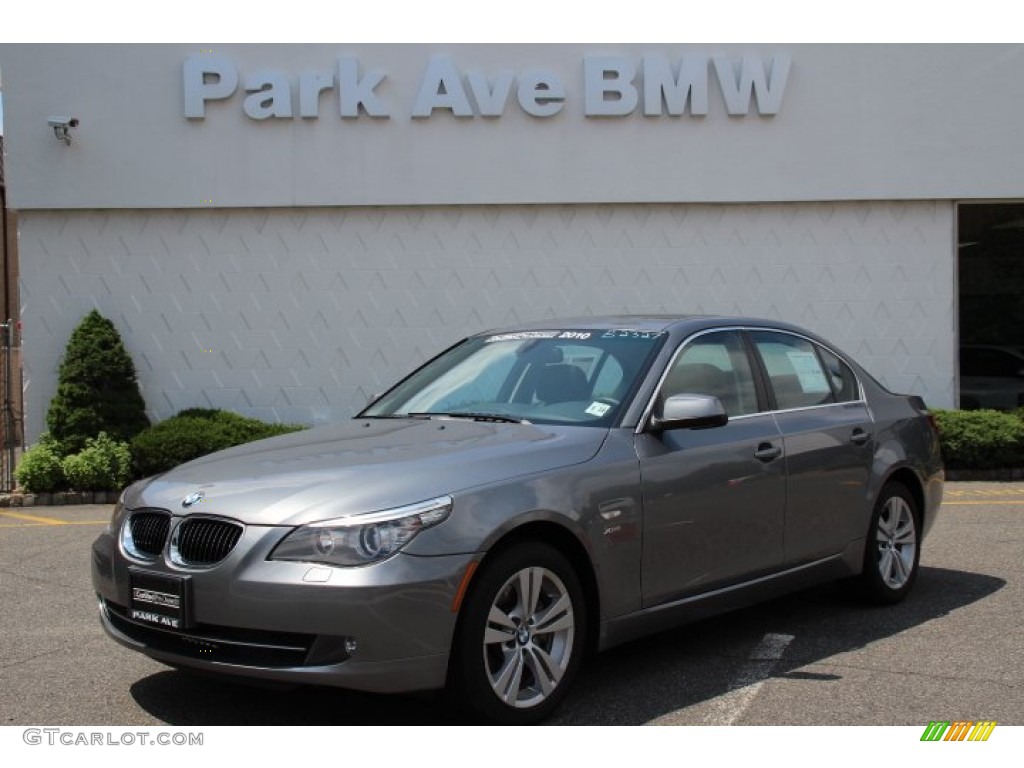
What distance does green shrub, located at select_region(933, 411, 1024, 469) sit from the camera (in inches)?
505

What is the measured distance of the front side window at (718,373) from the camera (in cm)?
565

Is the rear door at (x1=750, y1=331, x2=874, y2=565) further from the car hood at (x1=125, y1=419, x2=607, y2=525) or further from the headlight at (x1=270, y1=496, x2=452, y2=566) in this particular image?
the headlight at (x1=270, y1=496, x2=452, y2=566)

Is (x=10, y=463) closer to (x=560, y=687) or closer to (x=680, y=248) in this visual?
(x=680, y=248)

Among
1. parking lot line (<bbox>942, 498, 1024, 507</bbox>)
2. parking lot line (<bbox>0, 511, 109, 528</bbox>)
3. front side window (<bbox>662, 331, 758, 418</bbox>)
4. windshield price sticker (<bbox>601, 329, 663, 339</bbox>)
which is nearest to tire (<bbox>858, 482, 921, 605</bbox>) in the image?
front side window (<bbox>662, 331, 758, 418</bbox>)

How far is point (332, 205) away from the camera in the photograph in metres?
14.0

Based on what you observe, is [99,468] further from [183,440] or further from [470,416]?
[470,416]

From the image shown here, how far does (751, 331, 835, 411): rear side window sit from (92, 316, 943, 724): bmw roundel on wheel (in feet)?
0.05

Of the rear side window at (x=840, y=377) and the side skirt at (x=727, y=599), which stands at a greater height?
the rear side window at (x=840, y=377)

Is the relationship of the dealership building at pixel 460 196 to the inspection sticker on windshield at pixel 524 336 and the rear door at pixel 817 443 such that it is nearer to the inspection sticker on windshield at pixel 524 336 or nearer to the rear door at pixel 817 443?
the rear door at pixel 817 443

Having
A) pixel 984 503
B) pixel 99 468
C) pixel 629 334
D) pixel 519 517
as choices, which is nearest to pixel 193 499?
pixel 519 517

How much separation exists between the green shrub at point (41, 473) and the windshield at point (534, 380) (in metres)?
7.15

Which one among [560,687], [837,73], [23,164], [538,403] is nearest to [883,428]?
[538,403]

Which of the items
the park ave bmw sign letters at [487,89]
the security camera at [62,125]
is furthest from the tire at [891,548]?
the security camera at [62,125]
